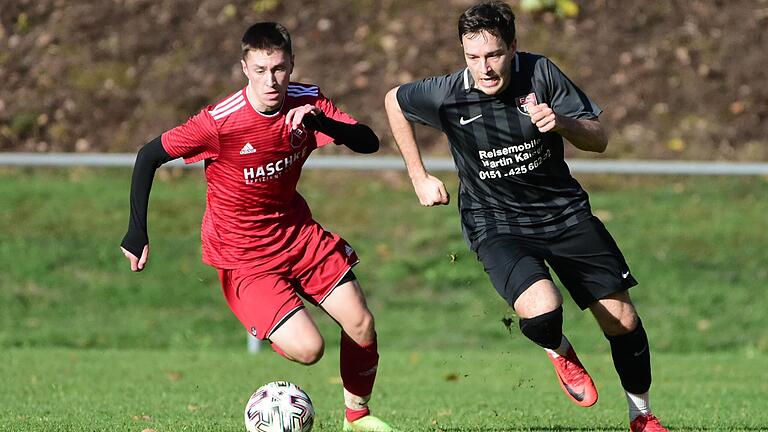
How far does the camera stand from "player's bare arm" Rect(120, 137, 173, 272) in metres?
6.46

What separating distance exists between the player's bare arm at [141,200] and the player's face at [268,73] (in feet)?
2.10

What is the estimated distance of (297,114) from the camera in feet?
20.3

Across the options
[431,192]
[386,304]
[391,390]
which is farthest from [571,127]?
[386,304]

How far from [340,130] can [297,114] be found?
0.48 meters

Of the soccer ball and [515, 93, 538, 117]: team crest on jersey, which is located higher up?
[515, 93, 538, 117]: team crest on jersey

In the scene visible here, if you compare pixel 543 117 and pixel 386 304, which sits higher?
pixel 543 117

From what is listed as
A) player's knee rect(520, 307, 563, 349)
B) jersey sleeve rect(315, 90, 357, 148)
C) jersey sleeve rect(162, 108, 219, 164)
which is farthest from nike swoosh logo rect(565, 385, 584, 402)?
jersey sleeve rect(162, 108, 219, 164)

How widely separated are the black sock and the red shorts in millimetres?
1594

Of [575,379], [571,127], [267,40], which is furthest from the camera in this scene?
[575,379]

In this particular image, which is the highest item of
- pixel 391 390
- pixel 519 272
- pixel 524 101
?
pixel 524 101

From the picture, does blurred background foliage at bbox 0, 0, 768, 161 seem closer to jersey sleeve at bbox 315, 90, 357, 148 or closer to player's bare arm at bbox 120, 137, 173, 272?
jersey sleeve at bbox 315, 90, 357, 148

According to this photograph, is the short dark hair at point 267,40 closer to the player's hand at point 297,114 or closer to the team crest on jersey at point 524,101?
the player's hand at point 297,114

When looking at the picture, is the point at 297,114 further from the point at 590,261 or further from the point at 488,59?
the point at 590,261

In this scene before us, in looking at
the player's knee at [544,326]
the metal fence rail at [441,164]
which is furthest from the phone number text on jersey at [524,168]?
the metal fence rail at [441,164]
